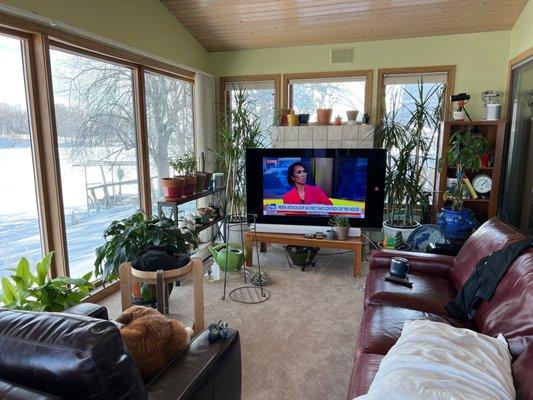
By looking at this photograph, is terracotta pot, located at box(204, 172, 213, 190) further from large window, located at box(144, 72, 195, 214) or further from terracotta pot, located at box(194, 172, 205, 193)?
large window, located at box(144, 72, 195, 214)

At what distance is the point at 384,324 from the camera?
181cm

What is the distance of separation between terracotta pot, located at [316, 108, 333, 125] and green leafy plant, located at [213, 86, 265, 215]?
76cm

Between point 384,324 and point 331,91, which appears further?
point 331,91

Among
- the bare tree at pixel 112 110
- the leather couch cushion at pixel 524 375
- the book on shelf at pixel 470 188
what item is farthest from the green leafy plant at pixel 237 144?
the leather couch cushion at pixel 524 375

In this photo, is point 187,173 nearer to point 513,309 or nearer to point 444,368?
point 513,309

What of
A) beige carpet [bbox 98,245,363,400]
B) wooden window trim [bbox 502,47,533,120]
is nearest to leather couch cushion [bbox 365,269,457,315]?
beige carpet [bbox 98,245,363,400]

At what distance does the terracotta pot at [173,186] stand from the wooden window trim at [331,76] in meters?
→ 1.87

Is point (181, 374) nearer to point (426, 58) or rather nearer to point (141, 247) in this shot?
point (141, 247)

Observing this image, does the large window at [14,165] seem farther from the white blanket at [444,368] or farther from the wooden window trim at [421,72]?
the wooden window trim at [421,72]

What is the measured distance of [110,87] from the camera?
11.1 ft

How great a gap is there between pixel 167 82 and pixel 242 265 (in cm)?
223

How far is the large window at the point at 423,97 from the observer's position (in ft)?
13.7

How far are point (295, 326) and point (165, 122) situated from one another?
2.71 m

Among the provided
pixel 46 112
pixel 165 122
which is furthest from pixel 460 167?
pixel 46 112
